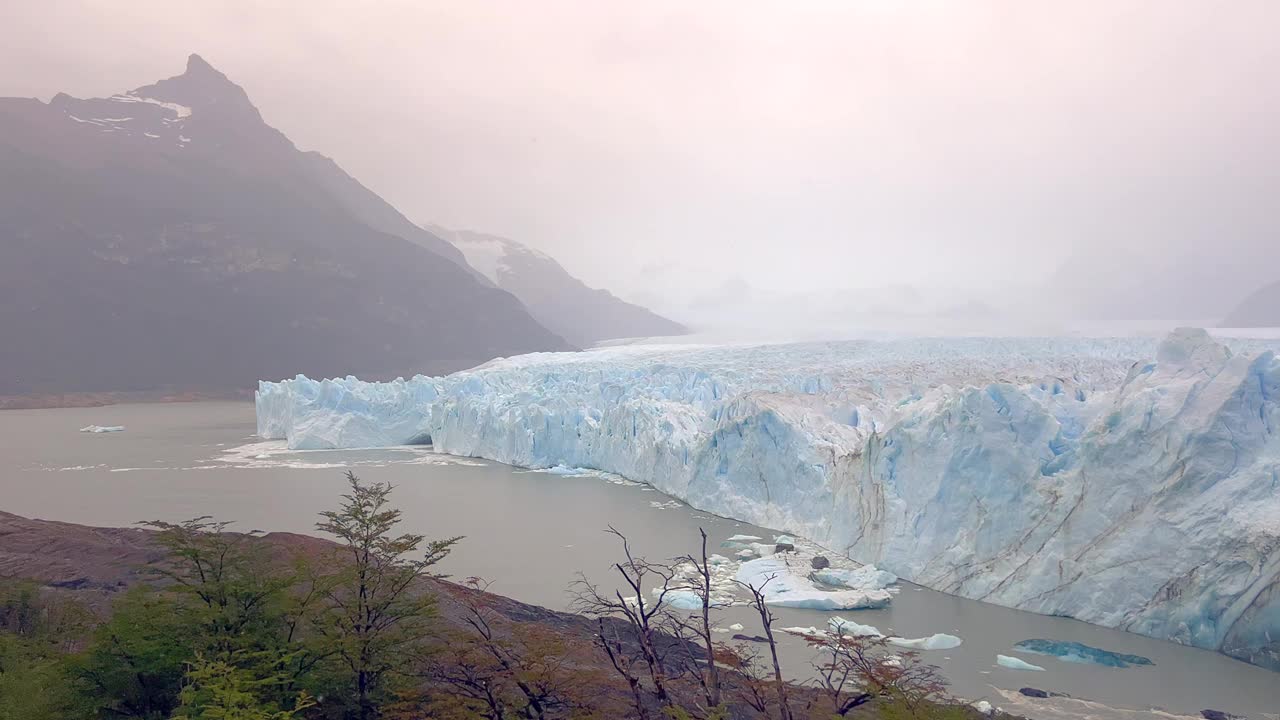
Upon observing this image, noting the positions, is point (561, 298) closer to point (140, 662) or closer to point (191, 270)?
point (191, 270)

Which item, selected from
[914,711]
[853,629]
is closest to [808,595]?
[853,629]

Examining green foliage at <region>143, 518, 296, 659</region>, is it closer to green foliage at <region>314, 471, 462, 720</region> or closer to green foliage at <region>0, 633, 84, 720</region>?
green foliage at <region>314, 471, 462, 720</region>

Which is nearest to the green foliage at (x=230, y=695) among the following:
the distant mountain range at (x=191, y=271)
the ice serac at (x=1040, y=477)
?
the ice serac at (x=1040, y=477)

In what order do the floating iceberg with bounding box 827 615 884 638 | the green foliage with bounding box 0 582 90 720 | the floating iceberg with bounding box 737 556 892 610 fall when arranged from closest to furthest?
the green foliage with bounding box 0 582 90 720 → the floating iceberg with bounding box 827 615 884 638 → the floating iceberg with bounding box 737 556 892 610

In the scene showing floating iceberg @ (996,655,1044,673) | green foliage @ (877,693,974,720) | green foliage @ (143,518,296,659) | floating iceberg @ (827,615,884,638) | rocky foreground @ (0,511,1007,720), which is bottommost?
floating iceberg @ (996,655,1044,673)

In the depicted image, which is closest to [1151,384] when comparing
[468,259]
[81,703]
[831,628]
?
[831,628]

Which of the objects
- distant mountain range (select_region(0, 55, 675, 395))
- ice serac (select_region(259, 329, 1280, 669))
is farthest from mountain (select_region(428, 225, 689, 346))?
ice serac (select_region(259, 329, 1280, 669))
